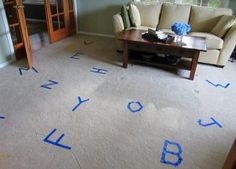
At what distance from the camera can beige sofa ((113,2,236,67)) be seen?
10.7 ft

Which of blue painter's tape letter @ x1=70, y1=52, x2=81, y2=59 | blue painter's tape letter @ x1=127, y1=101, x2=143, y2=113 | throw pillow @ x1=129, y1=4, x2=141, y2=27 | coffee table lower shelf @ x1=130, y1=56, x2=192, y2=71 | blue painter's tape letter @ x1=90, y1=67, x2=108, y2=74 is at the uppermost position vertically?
throw pillow @ x1=129, y1=4, x2=141, y2=27

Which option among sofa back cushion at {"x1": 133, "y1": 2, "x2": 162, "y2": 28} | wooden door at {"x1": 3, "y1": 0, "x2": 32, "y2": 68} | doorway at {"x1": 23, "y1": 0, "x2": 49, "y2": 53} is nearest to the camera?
wooden door at {"x1": 3, "y1": 0, "x2": 32, "y2": 68}

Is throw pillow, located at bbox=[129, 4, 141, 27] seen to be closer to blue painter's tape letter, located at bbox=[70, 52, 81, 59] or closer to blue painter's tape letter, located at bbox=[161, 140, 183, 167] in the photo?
blue painter's tape letter, located at bbox=[70, 52, 81, 59]

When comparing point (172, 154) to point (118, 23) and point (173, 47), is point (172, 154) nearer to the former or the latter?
point (173, 47)

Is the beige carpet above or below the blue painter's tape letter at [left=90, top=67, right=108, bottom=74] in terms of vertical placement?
below

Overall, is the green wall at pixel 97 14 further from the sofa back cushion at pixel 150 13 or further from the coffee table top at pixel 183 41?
the coffee table top at pixel 183 41

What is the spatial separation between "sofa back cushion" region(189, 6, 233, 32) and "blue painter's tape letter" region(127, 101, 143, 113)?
7.67ft

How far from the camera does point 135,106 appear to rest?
7.74ft

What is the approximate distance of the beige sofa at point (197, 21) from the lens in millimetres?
3252

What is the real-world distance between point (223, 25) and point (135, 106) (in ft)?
7.47

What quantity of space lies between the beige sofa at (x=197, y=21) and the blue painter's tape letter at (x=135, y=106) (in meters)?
1.73

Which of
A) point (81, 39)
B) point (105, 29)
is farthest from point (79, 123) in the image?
point (105, 29)

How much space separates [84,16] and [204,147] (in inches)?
163

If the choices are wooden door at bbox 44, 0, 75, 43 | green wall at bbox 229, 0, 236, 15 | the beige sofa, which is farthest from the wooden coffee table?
wooden door at bbox 44, 0, 75, 43
